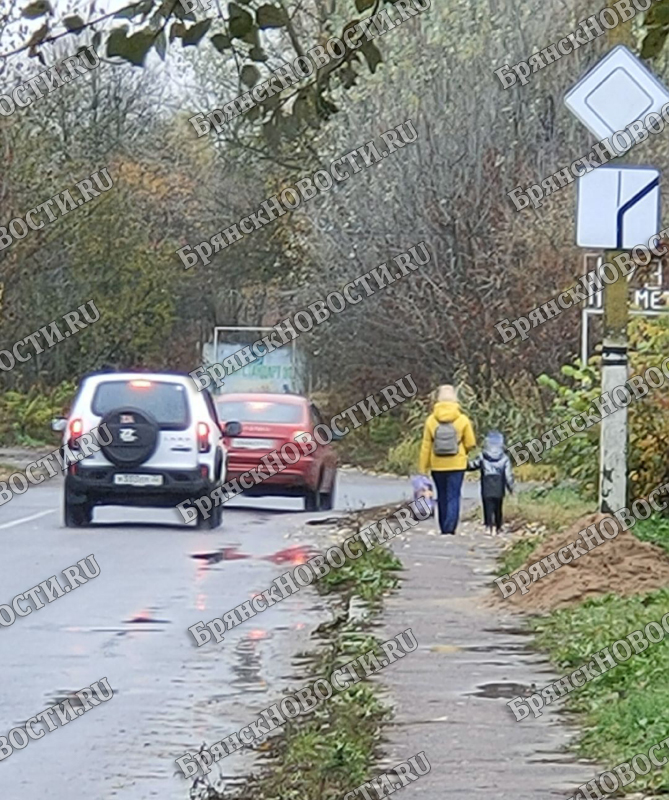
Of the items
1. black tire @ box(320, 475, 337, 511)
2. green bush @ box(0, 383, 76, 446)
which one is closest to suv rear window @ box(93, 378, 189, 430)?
black tire @ box(320, 475, 337, 511)

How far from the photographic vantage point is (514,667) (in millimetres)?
10586

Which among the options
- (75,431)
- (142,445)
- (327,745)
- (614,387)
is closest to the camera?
(327,745)

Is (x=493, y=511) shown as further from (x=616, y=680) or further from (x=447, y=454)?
(x=616, y=680)

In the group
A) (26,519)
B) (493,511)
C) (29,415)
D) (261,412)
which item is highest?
(261,412)

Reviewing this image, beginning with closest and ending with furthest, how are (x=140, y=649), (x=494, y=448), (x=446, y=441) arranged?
(x=140, y=649), (x=446, y=441), (x=494, y=448)

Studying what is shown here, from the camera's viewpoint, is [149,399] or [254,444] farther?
[254,444]

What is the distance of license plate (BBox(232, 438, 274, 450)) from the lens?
25.8 metres

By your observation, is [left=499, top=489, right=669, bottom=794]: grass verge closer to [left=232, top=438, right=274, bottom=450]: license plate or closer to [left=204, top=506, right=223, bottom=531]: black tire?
[left=204, top=506, right=223, bottom=531]: black tire

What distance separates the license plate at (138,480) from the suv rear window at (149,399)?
596 millimetres

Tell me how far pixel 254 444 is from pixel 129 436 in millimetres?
4389

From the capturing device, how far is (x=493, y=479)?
2002cm

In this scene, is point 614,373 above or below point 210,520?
above

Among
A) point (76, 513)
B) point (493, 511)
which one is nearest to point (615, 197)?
point (493, 511)

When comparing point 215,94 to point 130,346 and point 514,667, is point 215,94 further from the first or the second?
point 514,667
